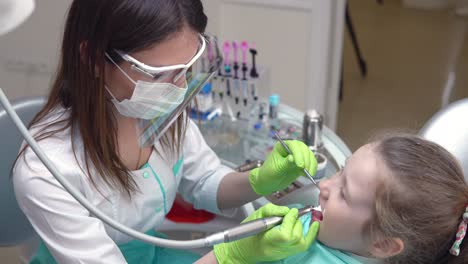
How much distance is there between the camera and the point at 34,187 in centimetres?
103

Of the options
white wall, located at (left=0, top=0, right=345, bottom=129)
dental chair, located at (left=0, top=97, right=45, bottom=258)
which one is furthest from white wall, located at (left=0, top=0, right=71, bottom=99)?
dental chair, located at (left=0, top=97, right=45, bottom=258)

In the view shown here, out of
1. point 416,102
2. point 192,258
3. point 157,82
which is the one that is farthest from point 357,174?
point 416,102

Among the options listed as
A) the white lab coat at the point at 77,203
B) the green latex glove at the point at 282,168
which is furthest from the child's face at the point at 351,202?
the white lab coat at the point at 77,203

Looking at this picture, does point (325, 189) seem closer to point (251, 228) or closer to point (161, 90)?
point (251, 228)

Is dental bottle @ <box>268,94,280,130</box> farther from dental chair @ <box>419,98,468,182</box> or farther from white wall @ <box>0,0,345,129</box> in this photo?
white wall @ <box>0,0,345,129</box>

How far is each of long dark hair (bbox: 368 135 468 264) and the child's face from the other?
0.09 ft

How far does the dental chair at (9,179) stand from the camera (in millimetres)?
1305

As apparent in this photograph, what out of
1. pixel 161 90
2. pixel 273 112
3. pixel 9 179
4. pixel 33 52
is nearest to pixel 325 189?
pixel 161 90

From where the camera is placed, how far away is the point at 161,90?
3.45ft

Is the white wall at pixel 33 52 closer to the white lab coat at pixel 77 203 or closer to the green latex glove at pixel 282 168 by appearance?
the white lab coat at pixel 77 203

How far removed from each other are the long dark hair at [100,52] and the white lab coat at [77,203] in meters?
0.02

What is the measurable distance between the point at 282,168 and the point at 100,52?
0.50 metres

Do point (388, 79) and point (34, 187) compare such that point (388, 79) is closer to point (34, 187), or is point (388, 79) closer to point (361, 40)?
point (361, 40)

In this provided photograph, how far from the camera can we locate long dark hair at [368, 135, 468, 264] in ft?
3.12
